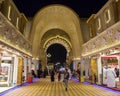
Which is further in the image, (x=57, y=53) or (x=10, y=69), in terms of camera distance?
(x=57, y=53)

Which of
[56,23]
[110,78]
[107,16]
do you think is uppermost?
[56,23]

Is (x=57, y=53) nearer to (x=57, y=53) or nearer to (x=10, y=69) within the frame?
(x=57, y=53)

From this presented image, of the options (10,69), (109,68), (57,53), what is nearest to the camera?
(10,69)

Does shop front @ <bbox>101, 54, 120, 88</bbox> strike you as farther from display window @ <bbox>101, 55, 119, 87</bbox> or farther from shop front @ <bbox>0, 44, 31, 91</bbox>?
shop front @ <bbox>0, 44, 31, 91</bbox>

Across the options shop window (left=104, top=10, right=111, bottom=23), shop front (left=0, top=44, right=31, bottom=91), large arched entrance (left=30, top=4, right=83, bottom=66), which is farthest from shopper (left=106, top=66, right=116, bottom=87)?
large arched entrance (left=30, top=4, right=83, bottom=66)

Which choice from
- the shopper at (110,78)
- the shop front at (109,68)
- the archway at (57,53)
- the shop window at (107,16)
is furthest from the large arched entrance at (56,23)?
the archway at (57,53)

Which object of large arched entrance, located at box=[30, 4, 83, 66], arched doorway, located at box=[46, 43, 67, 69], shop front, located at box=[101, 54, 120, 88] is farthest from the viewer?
arched doorway, located at box=[46, 43, 67, 69]

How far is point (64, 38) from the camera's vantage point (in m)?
35.5

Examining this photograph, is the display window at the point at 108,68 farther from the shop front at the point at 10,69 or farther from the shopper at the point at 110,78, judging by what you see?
the shop front at the point at 10,69

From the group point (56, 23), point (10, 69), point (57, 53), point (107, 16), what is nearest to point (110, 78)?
point (107, 16)

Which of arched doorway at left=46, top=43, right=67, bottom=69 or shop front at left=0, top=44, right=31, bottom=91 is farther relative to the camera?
arched doorway at left=46, top=43, right=67, bottom=69

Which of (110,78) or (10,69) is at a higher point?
(10,69)

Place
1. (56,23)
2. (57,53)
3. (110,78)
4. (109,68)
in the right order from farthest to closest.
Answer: (57,53), (56,23), (109,68), (110,78)

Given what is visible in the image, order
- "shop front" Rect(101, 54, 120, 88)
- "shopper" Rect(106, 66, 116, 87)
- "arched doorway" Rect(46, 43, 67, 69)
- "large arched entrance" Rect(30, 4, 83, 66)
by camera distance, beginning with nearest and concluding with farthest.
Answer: "shopper" Rect(106, 66, 116, 87), "shop front" Rect(101, 54, 120, 88), "large arched entrance" Rect(30, 4, 83, 66), "arched doorway" Rect(46, 43, 67, 69)
